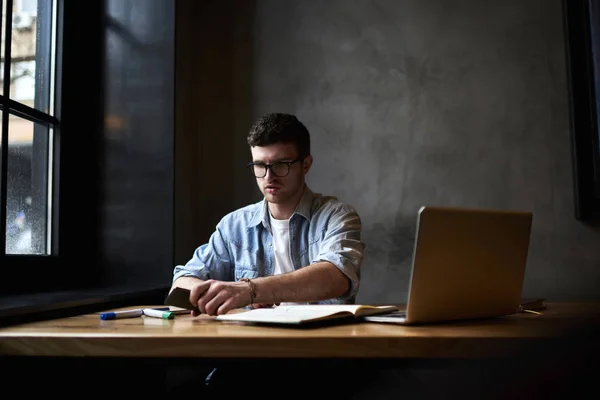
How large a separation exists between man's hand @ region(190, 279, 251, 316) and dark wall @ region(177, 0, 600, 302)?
1.30 meters

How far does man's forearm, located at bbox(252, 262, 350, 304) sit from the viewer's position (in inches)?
58.1

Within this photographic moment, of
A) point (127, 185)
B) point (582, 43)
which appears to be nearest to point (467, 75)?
point (582, 43)

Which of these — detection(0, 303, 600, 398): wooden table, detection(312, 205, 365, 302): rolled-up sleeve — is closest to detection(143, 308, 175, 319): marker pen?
detection(0, 303, 600, 398): wooden table

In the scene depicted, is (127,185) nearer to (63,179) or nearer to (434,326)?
(63,179)

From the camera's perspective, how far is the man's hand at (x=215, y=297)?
4.30 feet

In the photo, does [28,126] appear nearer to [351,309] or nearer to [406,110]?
[351,309]

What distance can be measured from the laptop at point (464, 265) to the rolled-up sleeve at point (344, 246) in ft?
1.50

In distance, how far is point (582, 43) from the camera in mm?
2533

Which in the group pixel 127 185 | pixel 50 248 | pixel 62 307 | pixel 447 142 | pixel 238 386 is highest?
pixel 447 142

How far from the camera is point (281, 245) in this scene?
2.06 m

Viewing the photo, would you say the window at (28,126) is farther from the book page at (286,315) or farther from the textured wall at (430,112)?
the book page at (286,315)

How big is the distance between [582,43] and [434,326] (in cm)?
191

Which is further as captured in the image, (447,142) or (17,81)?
(447,142)

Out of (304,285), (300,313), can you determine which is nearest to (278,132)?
(304,285)
